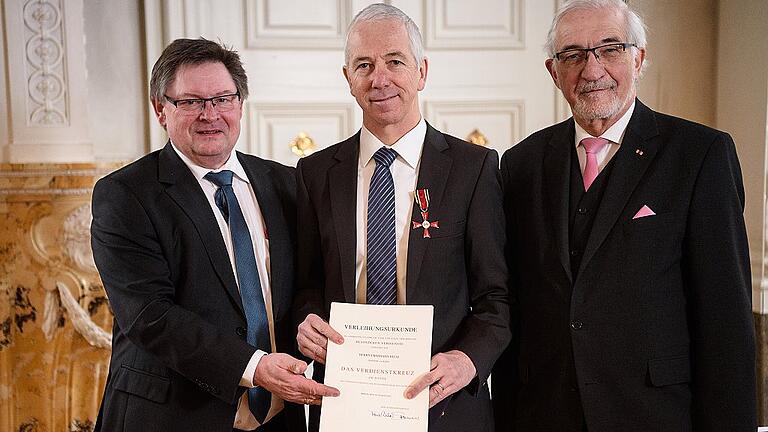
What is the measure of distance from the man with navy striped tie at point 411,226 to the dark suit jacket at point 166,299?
22 centimetres

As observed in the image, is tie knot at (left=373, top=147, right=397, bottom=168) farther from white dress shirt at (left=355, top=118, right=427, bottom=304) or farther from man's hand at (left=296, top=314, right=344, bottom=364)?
man's hand at (left=296, top=314, right=344, bottom=364)

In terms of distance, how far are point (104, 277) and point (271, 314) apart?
43cm

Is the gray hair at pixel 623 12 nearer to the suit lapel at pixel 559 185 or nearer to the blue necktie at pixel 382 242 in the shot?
the suit lapel at pixel 559 185

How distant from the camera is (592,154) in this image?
75.1 inches

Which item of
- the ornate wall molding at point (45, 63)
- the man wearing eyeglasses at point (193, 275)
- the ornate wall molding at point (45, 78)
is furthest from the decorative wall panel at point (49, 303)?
the man wearing eyeglasses at point (193, 275)

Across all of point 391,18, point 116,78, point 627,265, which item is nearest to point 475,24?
point 116,78

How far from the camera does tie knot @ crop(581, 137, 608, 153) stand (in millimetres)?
1904

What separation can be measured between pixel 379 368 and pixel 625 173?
0.75 meters

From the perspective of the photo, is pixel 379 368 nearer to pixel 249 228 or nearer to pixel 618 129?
pixel 249 228

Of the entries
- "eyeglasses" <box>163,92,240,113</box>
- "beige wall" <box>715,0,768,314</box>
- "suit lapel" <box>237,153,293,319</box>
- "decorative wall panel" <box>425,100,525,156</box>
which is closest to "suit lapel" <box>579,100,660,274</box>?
"suit lapel" <box>237,153,293,319</box>

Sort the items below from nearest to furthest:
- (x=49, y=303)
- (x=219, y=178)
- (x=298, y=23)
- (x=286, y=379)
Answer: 1. (x=286, y=379)
2. (x=219, y=178)
3. (x=49, y=303)
4. (x=298, y=23)

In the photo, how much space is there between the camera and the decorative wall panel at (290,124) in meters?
3.62

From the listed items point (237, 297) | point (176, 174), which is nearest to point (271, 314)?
point (237, 297)

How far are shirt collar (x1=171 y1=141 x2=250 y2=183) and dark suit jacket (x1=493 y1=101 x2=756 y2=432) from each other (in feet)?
2.64
